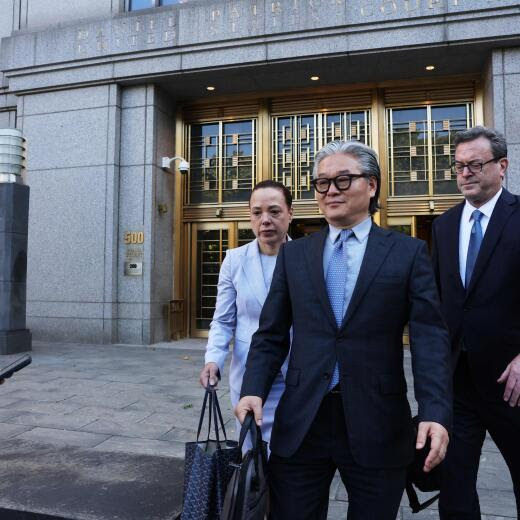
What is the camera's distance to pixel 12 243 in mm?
8773

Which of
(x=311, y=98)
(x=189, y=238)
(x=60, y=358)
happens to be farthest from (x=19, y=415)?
(x=311, y=98)

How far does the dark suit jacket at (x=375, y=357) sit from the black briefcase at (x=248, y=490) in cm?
17

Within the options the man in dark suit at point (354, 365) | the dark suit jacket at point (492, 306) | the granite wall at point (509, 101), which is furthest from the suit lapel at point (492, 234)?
the granite wall at point (509, 101)

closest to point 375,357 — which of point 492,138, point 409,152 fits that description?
point 492,138

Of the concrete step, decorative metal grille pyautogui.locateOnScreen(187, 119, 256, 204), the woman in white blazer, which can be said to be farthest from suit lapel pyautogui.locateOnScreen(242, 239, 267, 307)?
decorative metal grille pyautogui.locateOnScreen(187, 119, 256, 204)

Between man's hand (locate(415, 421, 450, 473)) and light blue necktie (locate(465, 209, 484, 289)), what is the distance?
104cm

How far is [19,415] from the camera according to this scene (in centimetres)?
502

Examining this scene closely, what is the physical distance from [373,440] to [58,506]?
6.55ft

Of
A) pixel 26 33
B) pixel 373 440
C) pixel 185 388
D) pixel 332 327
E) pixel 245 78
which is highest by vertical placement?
pixel 26 33

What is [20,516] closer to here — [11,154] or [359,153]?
[359,153]

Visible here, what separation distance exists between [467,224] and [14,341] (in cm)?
824

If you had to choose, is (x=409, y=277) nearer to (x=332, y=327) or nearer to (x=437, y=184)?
(x=332, y=327)

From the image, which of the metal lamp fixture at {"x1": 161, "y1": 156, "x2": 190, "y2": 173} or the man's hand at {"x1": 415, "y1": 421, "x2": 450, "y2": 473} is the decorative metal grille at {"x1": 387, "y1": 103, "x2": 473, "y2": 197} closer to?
the metal lamp fixture at {"x1": 161, "y1": 156, "x2": 190, "y2": 173}

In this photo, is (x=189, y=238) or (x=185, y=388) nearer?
(x=185, y=388)
